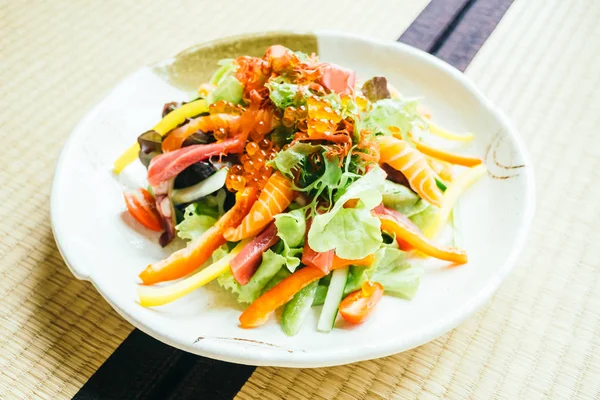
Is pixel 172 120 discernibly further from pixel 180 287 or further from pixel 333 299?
pixel 333 299

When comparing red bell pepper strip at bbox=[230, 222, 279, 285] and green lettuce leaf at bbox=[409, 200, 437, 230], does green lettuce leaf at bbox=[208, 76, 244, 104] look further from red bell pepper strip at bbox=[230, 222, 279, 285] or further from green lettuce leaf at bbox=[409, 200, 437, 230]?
green lettuce leaf at bbox=[409, 200, 437, 230]

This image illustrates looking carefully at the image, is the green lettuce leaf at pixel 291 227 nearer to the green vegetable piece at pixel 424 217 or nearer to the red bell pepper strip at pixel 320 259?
the red bell pepper strip at pixel 320 259

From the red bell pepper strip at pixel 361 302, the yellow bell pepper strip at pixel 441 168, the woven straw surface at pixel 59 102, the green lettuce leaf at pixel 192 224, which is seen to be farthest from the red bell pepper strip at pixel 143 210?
the yellow bell pepper strip at pixel 441 168

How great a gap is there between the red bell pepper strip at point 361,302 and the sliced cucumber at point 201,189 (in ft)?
1.83

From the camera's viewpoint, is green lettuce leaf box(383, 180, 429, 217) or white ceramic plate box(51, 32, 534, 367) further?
green lettuce leaf box(383, 180, 429, 217)

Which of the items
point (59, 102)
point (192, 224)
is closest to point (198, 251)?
point (192, 224)

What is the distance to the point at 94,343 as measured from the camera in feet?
5.08

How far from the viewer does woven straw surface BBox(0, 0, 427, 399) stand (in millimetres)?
1533

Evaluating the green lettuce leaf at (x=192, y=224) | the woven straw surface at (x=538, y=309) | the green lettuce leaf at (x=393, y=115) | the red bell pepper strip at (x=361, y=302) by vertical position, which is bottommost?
the woven straw surface at (x=538, y=309)

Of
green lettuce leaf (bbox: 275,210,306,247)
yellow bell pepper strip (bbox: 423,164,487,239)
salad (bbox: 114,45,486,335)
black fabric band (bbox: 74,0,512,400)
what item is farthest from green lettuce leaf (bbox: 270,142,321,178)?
black fabric band (bbox: 74,0,512,400)

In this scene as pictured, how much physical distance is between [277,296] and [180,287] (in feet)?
0.90

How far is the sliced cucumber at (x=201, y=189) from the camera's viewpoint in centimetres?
173

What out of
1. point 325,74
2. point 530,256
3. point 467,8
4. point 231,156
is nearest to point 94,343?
point 231,156

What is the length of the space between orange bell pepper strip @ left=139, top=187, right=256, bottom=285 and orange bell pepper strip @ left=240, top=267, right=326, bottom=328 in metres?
0.24
